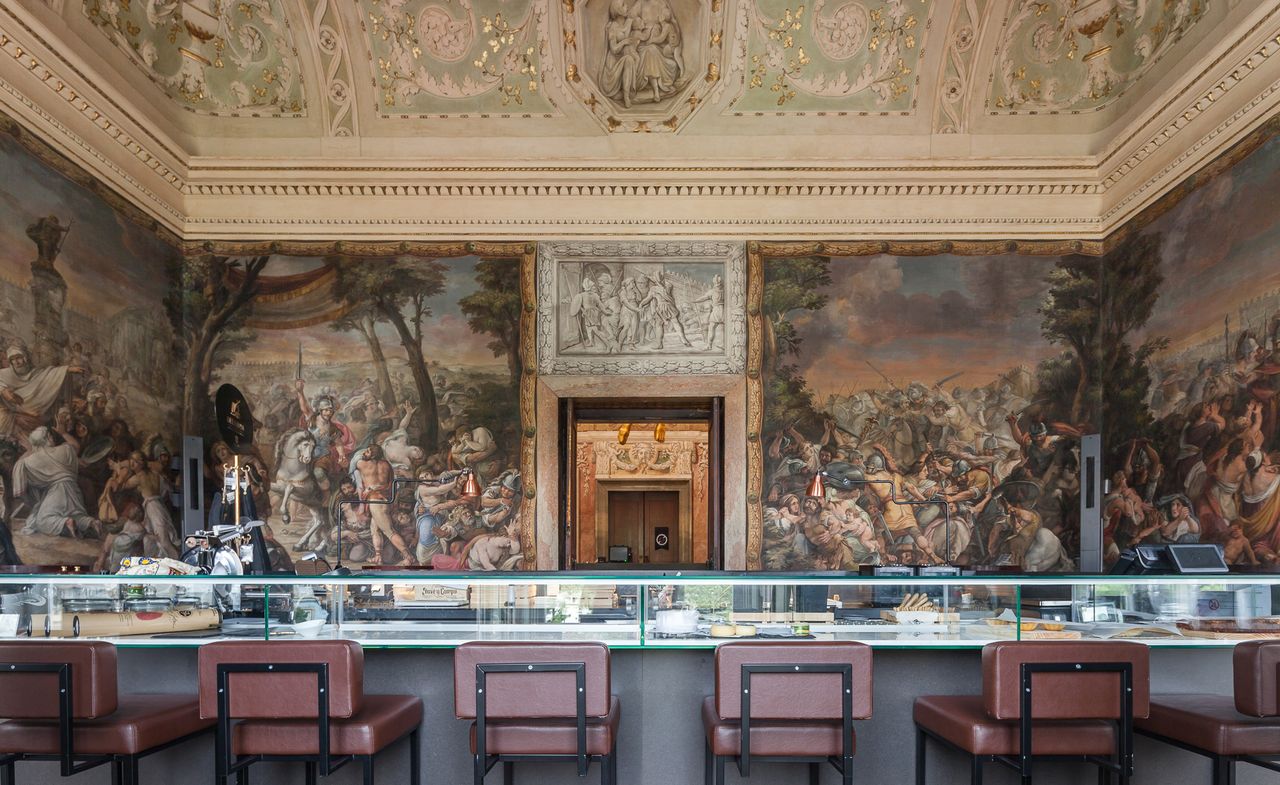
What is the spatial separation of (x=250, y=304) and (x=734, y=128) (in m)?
6.41

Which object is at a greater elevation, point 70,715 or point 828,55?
point 828,55

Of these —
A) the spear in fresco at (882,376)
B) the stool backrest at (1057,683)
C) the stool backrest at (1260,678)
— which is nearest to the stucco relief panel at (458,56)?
the spear in fresco at (882,376)

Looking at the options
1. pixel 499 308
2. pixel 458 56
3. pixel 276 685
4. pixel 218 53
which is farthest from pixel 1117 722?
pixel 218 53

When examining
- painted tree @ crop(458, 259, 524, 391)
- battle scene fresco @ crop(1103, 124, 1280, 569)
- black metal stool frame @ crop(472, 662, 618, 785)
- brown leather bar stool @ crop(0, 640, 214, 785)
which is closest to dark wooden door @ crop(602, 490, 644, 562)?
painted tree @ crop(458, 259, 524, 391)

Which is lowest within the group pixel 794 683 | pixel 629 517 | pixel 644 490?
pixel 629 517

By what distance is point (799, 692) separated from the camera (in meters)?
3.68

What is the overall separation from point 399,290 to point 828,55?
6002 millimetres

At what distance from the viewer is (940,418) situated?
10422 millimetres

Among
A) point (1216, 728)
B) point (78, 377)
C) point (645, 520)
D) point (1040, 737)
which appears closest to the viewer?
point (1040, 737)

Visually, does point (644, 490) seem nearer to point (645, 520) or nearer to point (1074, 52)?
point (645, 520)

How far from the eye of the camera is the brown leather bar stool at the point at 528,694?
12.0 feet

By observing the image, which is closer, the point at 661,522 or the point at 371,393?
the point at 371,393

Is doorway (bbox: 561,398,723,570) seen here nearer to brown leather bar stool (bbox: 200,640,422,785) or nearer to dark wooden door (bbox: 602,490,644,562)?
dark wooden door (bbox: 602,490,644,562)

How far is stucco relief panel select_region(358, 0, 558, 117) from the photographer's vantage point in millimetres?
10234
